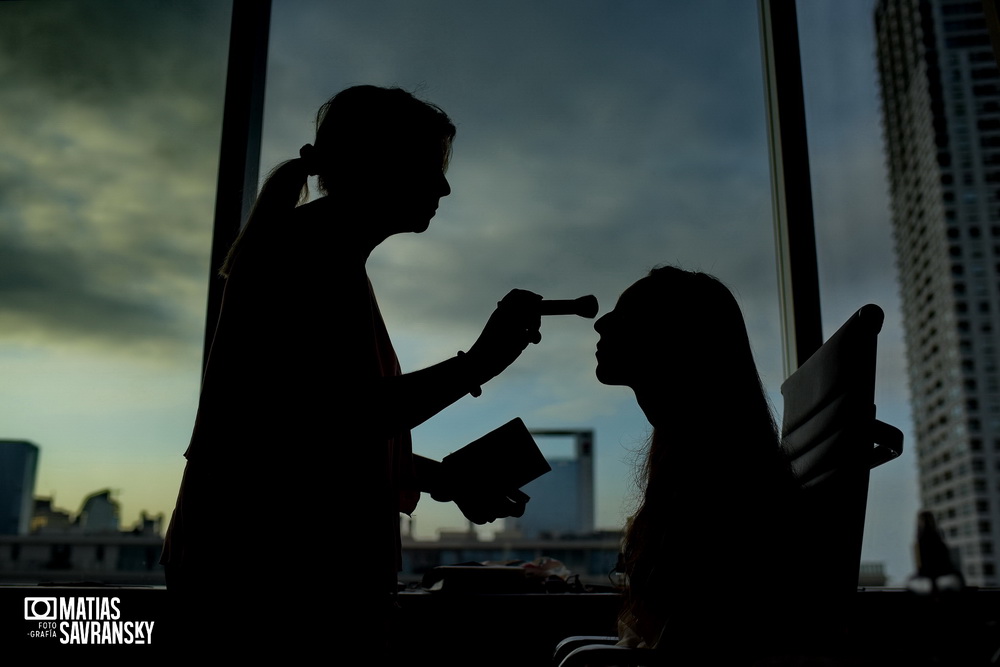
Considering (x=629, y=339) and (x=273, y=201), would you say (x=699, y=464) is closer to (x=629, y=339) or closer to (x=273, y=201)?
(x=629, y=339)

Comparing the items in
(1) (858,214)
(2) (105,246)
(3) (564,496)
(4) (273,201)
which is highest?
(1) (858,214)

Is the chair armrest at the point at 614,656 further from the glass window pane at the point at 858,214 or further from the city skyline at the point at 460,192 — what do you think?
the glass window pane at the point at 858,214

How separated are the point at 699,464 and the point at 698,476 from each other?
0.08 feet

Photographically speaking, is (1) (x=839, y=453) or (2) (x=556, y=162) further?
(2) (x=556, y=162)

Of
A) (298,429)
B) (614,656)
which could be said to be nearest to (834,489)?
(614,656)

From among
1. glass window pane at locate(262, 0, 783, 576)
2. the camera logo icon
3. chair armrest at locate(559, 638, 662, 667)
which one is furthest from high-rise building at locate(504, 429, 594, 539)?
Result: the camera logo icon

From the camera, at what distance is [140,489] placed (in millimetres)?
2047

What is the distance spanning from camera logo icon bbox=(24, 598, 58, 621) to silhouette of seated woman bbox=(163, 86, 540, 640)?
1.26 meters

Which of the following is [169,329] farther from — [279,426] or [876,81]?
[876,81]

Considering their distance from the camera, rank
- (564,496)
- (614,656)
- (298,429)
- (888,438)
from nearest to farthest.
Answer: (298,429) < (614,656) < (888,438) < (564,496)

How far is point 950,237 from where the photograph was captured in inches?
98.4

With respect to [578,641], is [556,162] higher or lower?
higher

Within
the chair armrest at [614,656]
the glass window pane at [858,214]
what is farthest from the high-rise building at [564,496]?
the chair armrest at [614,656]

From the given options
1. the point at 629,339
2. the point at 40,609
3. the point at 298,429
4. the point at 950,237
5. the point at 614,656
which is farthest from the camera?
the point at 950,237
